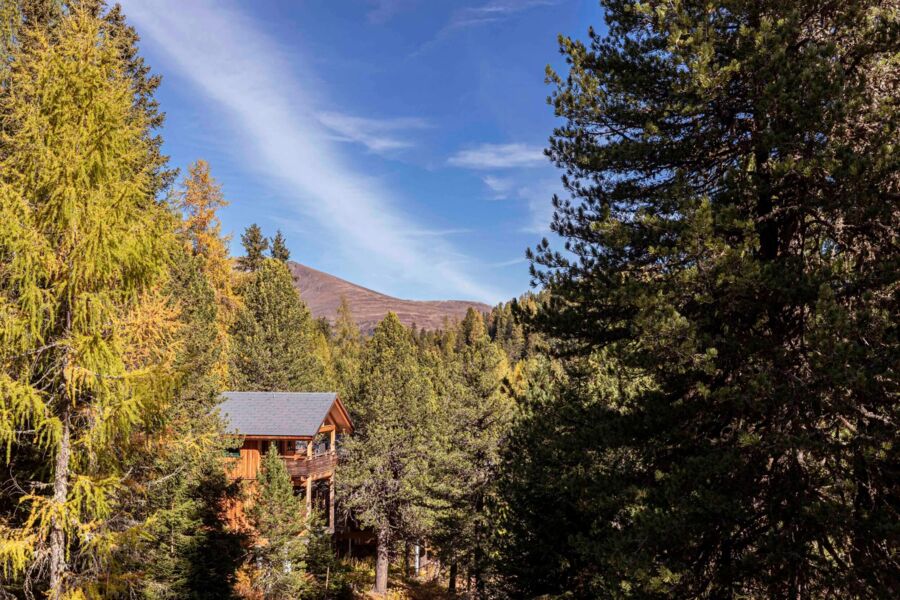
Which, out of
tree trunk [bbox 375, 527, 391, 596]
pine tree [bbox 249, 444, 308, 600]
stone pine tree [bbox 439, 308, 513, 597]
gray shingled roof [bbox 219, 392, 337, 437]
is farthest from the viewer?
tree trunk [bbox 375, 527, 391, 596]

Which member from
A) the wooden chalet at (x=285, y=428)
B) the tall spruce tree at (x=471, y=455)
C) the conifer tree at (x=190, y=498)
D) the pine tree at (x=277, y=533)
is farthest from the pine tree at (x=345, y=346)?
the conifer tree at (x=190, y=498)

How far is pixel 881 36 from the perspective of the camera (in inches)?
254

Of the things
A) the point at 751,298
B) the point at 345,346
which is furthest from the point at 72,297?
the point at 345,346

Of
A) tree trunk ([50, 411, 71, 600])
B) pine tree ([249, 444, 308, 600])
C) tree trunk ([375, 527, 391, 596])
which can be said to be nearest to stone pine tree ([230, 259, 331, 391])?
tree trunk ([375, 527, 391, 596])

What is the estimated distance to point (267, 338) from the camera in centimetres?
3222

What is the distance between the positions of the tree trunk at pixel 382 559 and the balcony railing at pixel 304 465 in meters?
4.58

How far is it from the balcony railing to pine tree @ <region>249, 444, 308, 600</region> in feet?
21.9

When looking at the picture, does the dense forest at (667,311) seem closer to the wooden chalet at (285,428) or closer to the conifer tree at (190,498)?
the conifer tree at (190,498)

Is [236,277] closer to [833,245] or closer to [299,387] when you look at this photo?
[299,387]

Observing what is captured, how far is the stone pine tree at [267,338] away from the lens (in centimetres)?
3166

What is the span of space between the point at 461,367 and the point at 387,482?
23.8 ft

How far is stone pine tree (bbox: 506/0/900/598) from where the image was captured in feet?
20.1

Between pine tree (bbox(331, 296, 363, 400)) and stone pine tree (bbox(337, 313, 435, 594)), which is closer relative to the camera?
stone pine tree (bbox(337, 313, 435, 594))

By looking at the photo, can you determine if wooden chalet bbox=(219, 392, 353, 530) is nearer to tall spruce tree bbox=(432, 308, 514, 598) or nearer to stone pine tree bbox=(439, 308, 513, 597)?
tall spruce tree bbox=(432, 308, 514, 598)
